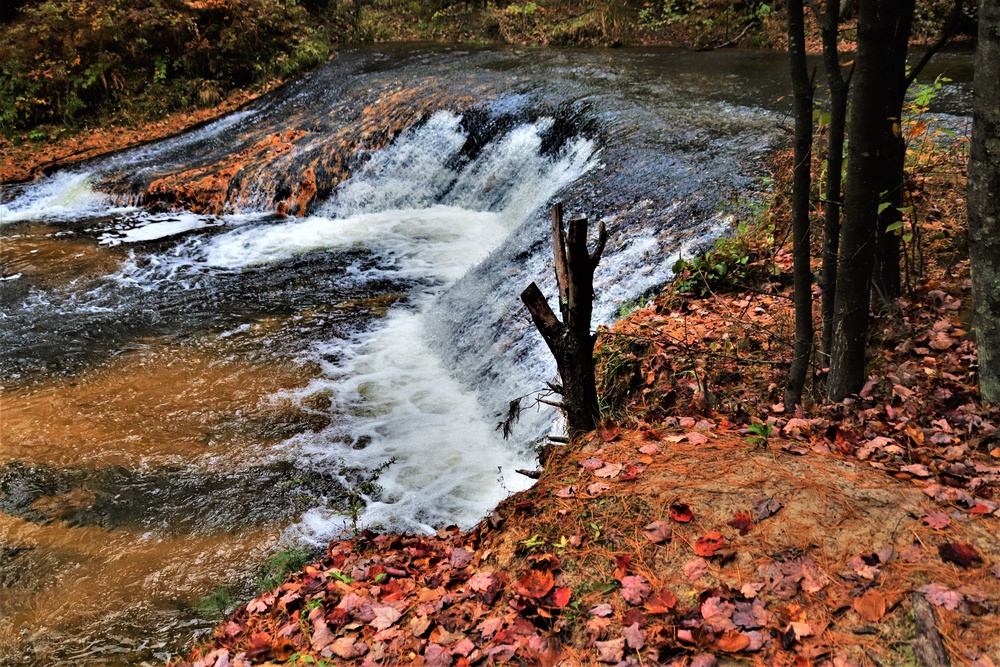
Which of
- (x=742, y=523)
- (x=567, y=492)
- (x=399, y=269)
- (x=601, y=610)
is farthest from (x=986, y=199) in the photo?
(x=399, y=269)

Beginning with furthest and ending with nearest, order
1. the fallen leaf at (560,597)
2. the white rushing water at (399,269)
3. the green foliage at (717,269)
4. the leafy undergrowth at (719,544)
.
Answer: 1. the green foliage at (717,269)
2. the white rushing water at (399,269)
3. the fallen leaf at (560,597)
4. the leafy undergrowth at (719,544)

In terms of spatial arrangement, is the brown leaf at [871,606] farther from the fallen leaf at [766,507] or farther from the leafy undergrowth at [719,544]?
the fallen leaf at [766,507]

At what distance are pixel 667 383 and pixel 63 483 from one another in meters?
4.62

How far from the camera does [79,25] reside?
1469 cm

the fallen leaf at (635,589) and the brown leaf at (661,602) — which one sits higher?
the brown leaf at (661,602)

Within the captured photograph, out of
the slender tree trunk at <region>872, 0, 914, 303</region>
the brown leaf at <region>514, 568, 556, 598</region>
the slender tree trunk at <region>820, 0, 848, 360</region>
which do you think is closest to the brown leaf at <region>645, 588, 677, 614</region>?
the brown leaf at <region>514, 568, 556, 598</region>

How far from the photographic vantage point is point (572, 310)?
3.60 metres

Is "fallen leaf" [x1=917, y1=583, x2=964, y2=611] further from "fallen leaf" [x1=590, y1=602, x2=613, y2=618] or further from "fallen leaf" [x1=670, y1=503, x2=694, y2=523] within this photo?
"fallen leaf" [x1=590, y1=602, x2=613, y2=618]

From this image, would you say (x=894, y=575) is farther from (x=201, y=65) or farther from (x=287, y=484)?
(x=201, y=65)

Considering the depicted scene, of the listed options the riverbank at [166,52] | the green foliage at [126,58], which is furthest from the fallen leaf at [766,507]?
the green foliage at [126,58]

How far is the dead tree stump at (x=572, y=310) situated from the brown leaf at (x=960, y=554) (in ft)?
6.08

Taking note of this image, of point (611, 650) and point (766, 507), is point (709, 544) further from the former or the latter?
point (611, 650)

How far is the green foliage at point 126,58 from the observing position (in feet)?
46.9

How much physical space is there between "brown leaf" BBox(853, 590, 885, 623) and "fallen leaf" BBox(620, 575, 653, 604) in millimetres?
779
